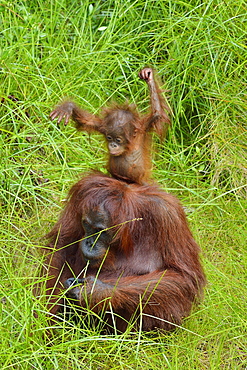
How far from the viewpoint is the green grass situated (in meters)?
4.57

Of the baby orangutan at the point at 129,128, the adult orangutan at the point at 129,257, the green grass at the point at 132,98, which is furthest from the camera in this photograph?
the green grass at the point at 132,98

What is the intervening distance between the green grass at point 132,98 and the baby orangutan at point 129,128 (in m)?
0.42

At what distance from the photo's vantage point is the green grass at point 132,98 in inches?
180

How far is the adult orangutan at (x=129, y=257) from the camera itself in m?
3.46

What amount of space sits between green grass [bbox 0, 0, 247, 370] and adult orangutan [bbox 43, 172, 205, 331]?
45cm

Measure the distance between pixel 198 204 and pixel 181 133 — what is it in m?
0.71

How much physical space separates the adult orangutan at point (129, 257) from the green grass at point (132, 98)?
0.45 meters

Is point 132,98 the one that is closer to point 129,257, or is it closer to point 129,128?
point 129,128

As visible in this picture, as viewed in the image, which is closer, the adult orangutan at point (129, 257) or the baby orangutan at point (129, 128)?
the adult orangutan at point (129, 257)

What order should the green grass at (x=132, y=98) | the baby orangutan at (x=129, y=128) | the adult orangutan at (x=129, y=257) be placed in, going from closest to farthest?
the adult orangutan at (x=129, y=257)
the baby orangutan at (x=129, y=128)
the green grass at (x=132, y=98)

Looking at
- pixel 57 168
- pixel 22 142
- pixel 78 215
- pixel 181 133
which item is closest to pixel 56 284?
pixel 78 215

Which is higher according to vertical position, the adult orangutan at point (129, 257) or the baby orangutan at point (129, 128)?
the baby orangutan at point (129, 128)

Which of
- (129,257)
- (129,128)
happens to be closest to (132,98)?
(129,128)

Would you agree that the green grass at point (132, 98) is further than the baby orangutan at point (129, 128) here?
Yes
